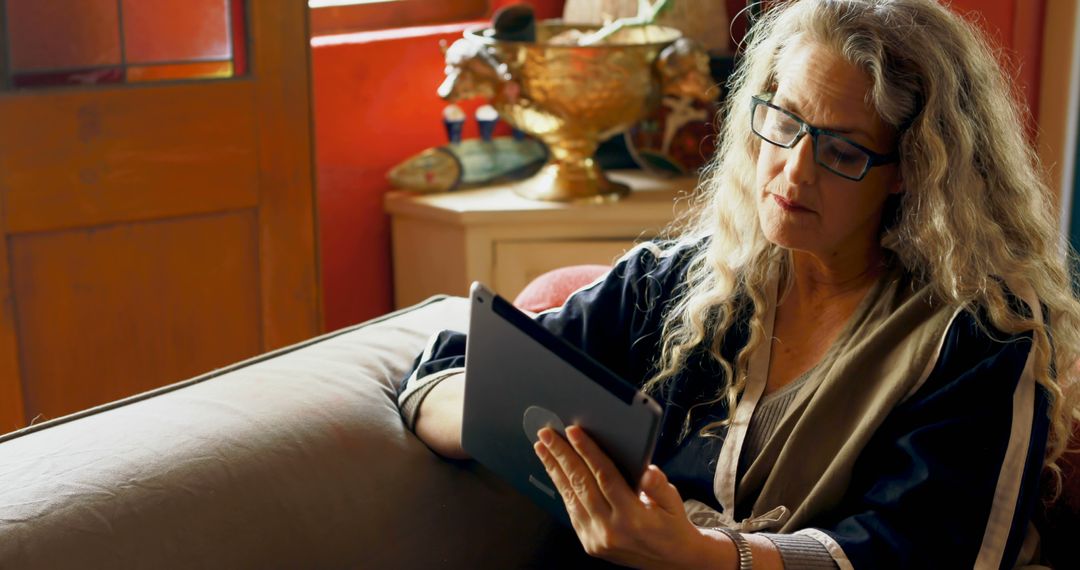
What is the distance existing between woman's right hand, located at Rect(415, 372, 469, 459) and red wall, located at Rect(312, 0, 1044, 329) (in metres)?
1.24

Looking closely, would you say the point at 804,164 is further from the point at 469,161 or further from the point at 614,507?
the point at 469,161

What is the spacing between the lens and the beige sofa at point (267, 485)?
1070 millimetres

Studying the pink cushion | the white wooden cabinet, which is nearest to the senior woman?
the pink cushion

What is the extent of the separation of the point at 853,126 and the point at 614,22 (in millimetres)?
1463

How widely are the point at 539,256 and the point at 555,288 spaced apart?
2.83ft

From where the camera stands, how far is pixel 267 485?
3.88 feet

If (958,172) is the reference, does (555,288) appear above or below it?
below

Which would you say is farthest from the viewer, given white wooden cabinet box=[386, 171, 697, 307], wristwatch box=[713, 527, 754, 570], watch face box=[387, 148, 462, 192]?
watch face box=[387, 148, 462, 192]

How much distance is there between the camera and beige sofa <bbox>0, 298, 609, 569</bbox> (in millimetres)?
1070

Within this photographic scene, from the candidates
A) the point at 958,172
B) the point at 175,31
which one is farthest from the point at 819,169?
the point at 175,31

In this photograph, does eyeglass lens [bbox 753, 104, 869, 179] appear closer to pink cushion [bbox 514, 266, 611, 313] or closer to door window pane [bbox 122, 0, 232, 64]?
pink cushion [bbox 514, 266, 611, 313]

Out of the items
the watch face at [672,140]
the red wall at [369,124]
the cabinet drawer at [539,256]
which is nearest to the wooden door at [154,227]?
the red wall at [369,124]

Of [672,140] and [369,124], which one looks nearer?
[369,124]

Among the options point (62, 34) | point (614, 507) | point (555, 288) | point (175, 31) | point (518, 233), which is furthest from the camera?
point (518, 233)
